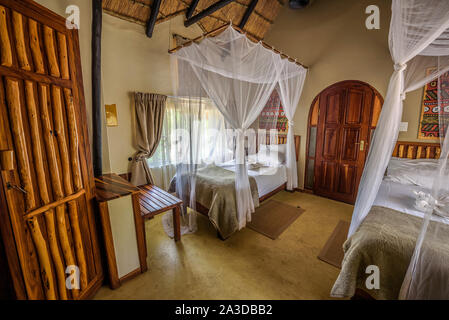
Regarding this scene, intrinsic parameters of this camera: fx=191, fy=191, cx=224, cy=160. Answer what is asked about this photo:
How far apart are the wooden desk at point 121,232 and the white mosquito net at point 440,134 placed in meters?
2.13

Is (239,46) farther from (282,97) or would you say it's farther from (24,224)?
(24,224)

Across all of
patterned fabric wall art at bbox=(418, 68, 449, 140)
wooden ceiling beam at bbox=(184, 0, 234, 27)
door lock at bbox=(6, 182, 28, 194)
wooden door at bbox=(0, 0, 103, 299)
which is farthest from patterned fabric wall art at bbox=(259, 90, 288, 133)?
door lock at bbox=(6, 182, 28, 194)

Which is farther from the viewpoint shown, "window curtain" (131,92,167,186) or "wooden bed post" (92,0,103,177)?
"window curtain" (131,92,167,186)

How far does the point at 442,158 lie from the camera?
1.13 metres

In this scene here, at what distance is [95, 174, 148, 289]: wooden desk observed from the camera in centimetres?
169

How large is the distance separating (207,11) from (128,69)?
1.57 m

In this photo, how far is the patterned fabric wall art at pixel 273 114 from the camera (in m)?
3.82

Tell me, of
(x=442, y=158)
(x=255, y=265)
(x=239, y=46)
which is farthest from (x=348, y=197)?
(x=239, y=46)

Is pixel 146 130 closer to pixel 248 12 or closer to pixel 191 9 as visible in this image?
pixel 191 9

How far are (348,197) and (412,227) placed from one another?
2252 millimetres

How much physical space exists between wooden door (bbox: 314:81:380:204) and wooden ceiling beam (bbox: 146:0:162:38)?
10.3 feet

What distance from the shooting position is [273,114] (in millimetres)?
3863

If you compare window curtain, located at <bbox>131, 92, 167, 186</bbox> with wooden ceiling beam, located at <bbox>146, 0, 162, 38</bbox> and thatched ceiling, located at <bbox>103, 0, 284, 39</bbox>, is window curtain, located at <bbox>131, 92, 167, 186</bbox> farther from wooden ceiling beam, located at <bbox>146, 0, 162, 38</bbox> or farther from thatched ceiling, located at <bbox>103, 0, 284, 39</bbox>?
thatched ceiling, located at <bbox>103, 0, 284, 39</bbox>
